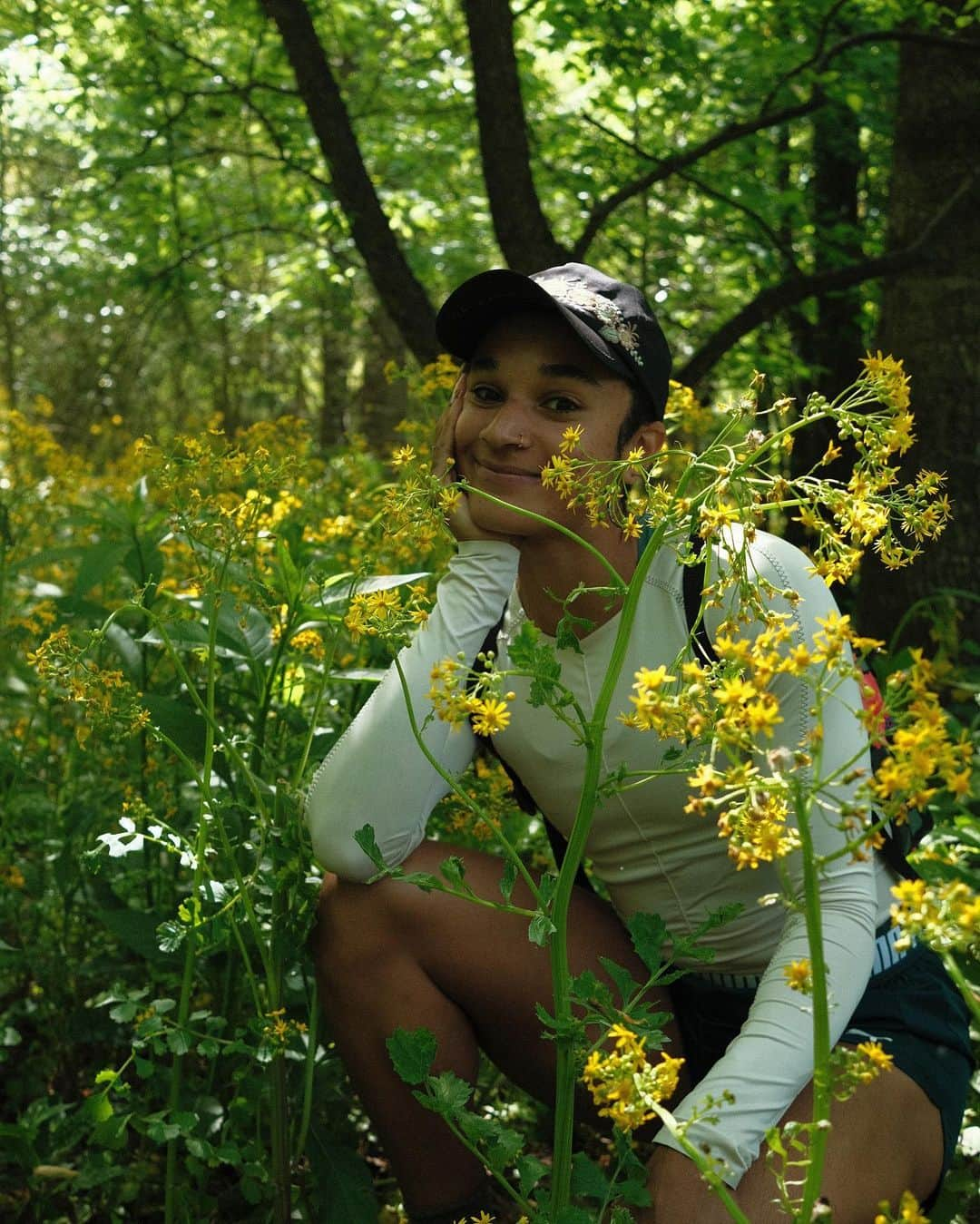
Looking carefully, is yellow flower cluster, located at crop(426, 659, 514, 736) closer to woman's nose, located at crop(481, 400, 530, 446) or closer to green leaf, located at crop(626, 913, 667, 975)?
green leaf, located at crop(626, 913, 667, 975)

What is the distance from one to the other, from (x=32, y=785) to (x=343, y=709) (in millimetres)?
1074

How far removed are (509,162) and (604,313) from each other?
1.70 m

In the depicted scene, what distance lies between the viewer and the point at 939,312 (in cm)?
378

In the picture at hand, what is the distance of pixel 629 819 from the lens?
2018mm

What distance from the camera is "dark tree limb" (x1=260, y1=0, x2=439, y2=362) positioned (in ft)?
11.3

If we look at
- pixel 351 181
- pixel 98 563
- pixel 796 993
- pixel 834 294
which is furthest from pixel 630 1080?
pixel 834 294

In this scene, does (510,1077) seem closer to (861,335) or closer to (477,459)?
(477,459)

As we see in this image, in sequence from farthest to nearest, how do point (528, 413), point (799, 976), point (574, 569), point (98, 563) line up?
point (98, 563), point (574, 569), point (528, 413), point (799, 976)

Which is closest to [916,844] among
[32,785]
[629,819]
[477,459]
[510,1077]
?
[629,819]

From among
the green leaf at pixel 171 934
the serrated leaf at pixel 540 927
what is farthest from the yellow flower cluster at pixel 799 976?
the green leaf at pixel 171 934

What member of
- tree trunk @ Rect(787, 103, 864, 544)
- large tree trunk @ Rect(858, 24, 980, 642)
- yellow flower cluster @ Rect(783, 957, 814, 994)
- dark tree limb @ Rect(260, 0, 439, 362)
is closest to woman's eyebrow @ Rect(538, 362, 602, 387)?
yellow flower cluster @ Rect(783, 957, 814, 994)

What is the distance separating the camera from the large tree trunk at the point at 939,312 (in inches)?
146

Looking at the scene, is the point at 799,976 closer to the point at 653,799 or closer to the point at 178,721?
the point at 653,799

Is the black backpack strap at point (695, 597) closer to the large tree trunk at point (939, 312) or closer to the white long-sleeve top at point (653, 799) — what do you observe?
the white long-sleeve top at point (653, 799)
